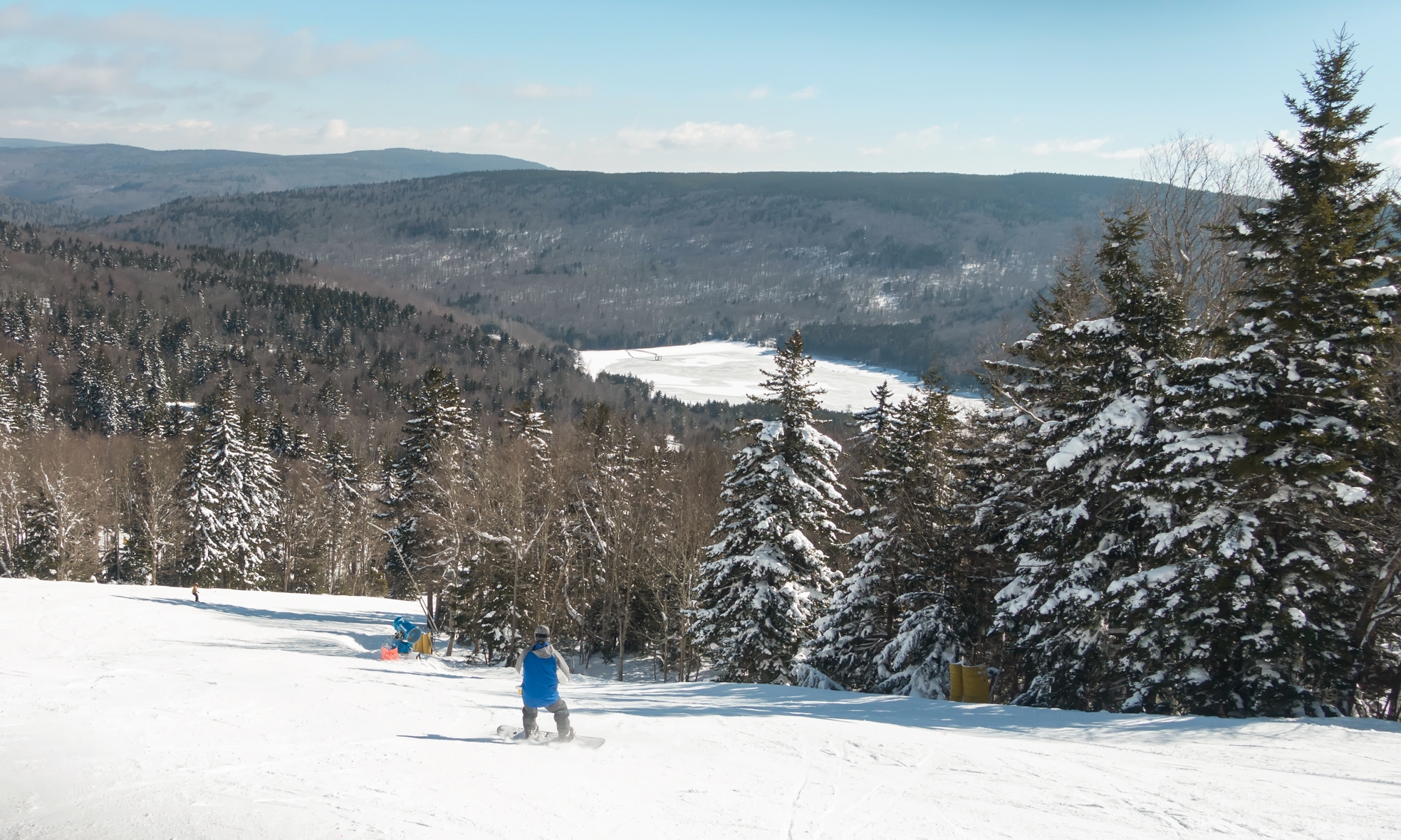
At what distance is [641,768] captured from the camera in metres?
9.03

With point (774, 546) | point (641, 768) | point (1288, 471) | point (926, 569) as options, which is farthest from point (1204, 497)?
point (774, 546)

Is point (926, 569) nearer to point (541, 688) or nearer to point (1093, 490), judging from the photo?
point (1093, 490)

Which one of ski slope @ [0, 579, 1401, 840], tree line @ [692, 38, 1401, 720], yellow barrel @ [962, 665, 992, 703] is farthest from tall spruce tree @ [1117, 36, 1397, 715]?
yellow barrel @ [962, 665, 992, 703]

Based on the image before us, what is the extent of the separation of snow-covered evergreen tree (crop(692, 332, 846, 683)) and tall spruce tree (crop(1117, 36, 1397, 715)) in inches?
413

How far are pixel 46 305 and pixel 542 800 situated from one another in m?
222

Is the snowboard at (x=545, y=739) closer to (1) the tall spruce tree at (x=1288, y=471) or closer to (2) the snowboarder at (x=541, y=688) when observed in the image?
(2) the snowboarder at (x=541, y=688)

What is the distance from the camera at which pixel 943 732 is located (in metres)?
11.5

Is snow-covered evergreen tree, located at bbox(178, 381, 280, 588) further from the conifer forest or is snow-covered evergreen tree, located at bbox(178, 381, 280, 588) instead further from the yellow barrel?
the yellow barrel

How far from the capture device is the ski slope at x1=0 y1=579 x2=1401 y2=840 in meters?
7.21

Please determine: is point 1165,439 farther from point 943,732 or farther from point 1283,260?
point 943,732

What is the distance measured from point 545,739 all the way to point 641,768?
1.78 m

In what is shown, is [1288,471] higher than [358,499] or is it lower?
higher

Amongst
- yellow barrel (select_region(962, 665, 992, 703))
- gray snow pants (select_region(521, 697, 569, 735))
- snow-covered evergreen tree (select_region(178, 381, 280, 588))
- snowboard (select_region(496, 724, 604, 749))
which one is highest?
gray snow pants (select_region(521, 697, 569, 735))

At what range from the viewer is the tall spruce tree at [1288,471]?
13.5m
